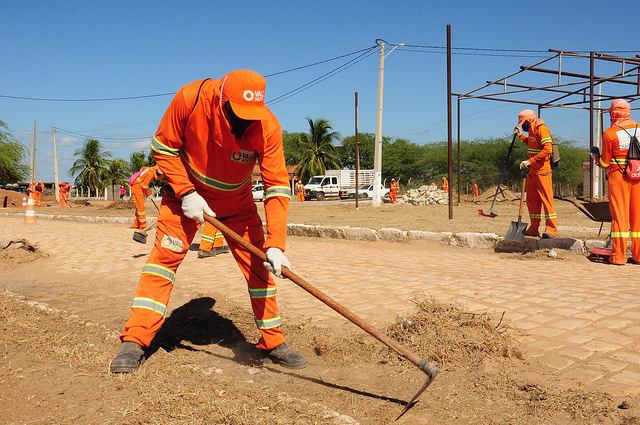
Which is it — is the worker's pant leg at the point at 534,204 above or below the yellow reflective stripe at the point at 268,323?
above

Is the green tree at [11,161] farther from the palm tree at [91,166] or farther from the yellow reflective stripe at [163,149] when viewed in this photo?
the yellow reflective stripe at [163,149]

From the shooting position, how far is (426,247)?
845cm

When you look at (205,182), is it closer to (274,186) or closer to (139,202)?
(274,186)

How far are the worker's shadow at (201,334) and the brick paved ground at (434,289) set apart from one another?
0.45m

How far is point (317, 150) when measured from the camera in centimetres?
5212

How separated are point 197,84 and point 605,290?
414 centimetres

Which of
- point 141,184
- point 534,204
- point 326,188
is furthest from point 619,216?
point 326,188

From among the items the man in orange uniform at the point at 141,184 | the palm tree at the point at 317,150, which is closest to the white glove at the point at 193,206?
the man in orange uniform at the point at 141,184

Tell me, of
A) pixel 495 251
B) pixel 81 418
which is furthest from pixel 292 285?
pixel 495 251

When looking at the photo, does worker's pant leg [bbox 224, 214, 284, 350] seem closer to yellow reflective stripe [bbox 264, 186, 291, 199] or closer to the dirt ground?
the dirt ground

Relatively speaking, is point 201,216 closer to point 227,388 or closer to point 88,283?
point 227,388

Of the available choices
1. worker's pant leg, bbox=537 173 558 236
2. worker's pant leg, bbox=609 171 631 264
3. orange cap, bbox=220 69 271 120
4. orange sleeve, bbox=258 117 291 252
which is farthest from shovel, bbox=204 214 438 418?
worker's pant leg, bbox=537 173 558 236

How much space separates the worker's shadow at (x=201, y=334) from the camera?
3520 millimetres

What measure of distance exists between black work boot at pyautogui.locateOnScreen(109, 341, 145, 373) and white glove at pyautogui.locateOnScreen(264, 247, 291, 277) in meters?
0.95
